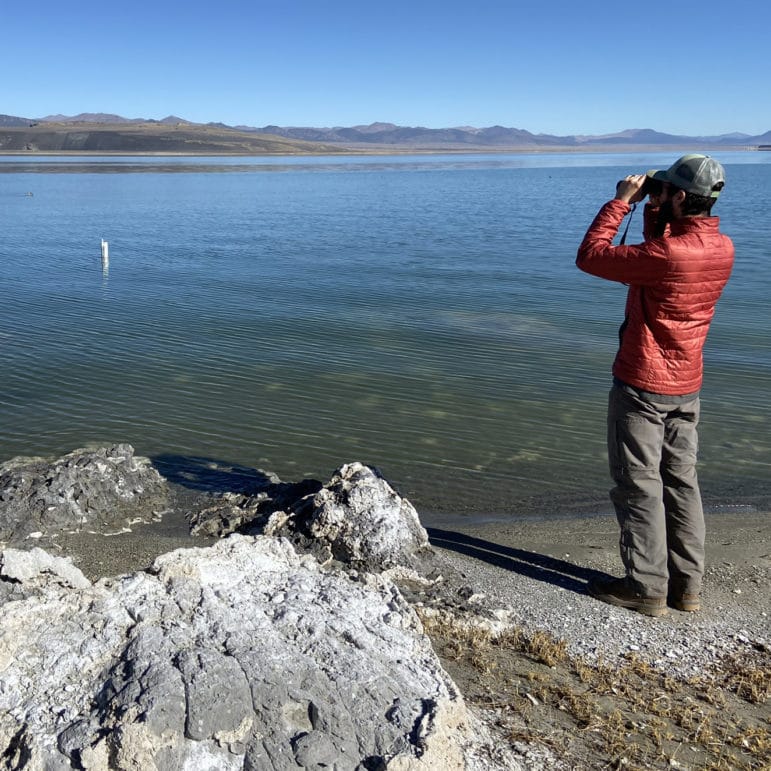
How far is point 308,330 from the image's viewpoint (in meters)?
14.7

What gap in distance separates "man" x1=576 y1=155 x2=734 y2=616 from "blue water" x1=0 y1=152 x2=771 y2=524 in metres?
2.59

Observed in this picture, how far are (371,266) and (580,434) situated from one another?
13.8 m

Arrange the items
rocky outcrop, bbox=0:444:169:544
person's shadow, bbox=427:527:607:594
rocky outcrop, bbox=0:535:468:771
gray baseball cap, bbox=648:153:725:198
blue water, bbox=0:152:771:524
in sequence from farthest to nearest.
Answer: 1. blue water, bbox=0:152:771:524
2. rocky outcrop, bbox=0:444:169:544
3. person's shadow, bbox=427:527:607:594
4. gray baseball cap, bbox=648:153:725:198
5. rocky outcrop, bbox=0:535:468:771

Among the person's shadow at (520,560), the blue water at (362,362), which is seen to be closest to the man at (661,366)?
the person's shadow at (520,560)

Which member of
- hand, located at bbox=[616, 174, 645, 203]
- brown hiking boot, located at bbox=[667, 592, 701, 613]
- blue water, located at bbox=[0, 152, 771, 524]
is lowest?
blue water, located at bbox=[0, 152, 771, 524]

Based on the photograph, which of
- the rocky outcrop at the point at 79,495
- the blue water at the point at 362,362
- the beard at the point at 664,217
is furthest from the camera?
the blue water at the point at 362,362

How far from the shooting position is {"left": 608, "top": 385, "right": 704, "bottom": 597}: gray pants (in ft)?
16.0

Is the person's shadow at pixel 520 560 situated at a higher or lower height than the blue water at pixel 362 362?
higher

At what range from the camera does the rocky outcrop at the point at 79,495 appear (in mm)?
6840

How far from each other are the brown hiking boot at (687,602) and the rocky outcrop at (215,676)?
6.62ft

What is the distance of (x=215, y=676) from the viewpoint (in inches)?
129

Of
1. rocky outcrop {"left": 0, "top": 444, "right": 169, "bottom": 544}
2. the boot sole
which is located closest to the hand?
the boot sole

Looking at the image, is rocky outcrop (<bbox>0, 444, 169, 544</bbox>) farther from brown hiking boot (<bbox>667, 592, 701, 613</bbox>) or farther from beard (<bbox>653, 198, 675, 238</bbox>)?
beard (<bbox>653, 198, 675, 238</bbox>)

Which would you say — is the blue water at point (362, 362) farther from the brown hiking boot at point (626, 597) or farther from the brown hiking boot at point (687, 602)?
the brown hiking boot at point (687, 602)
